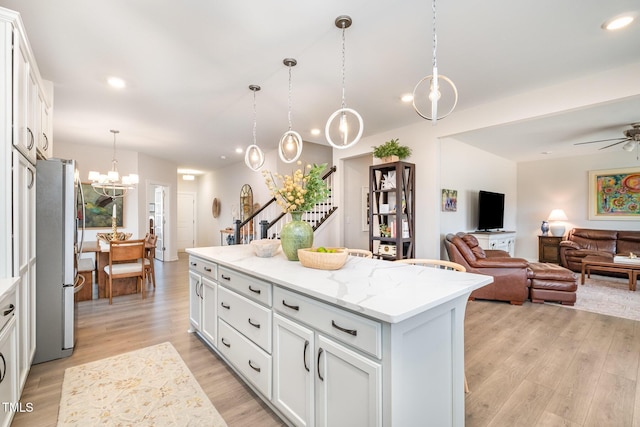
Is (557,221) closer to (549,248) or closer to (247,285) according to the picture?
(549,248)

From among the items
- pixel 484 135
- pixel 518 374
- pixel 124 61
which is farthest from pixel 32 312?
pixel 484 135

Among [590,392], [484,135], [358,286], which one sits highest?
[484,135]

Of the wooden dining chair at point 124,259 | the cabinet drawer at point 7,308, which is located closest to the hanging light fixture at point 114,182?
the wooden dining chair at point 124,259

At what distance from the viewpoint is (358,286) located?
151cm

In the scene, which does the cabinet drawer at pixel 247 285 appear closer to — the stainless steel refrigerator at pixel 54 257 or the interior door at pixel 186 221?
the stainless steel refrigerator at pixel 54 257

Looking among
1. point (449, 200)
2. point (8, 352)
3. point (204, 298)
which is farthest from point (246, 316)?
point (449, 200)

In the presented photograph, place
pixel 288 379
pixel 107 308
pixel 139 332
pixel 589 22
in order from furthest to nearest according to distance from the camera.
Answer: pixel 107 308, pixel 139 332, pixel 589 22, pixel 288 379

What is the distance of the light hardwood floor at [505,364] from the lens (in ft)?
6.13

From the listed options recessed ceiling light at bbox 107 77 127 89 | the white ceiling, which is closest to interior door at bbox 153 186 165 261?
the white ceiling

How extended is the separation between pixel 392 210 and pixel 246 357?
311cm

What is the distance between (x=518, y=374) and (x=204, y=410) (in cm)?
233

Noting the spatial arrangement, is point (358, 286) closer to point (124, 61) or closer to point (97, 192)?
point (124, 61)

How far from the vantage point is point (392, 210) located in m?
4.48

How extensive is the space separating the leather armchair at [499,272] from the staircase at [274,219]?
2418 mm
